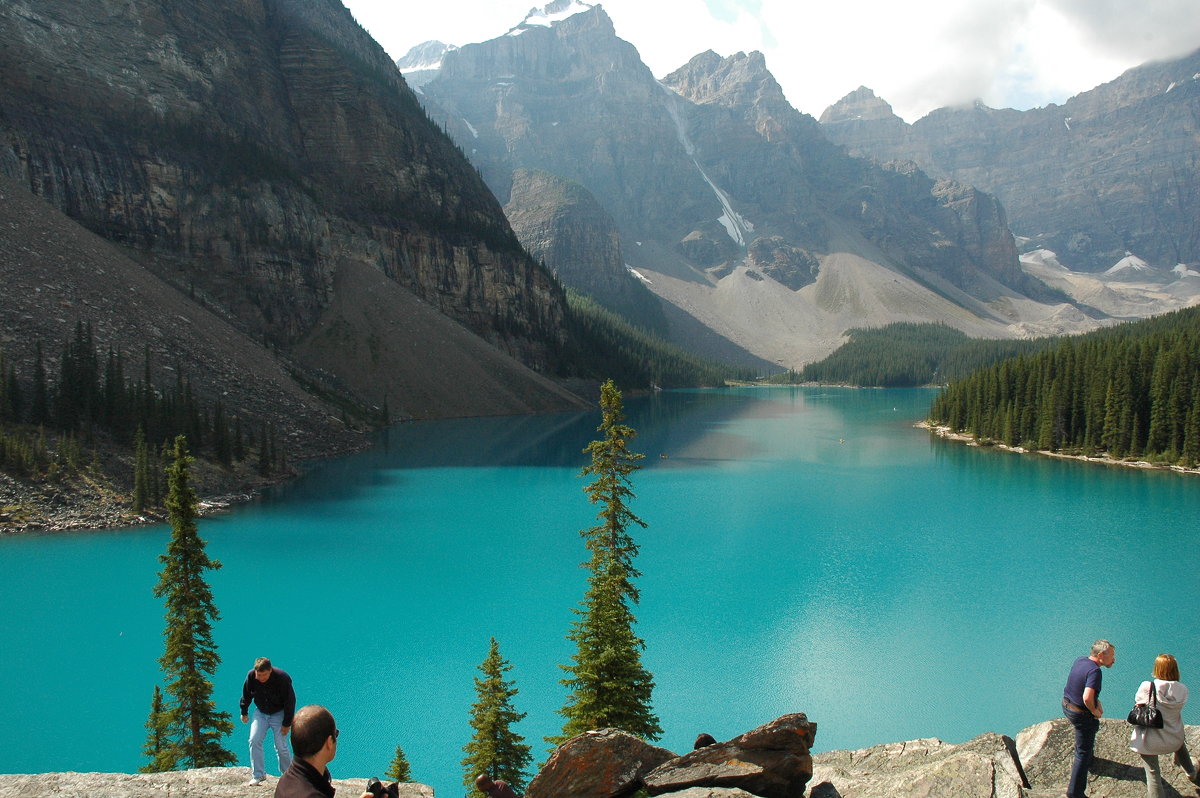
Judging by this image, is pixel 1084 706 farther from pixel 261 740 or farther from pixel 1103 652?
pixel 261 740

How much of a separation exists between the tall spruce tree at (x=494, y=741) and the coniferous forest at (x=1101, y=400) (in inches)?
2892

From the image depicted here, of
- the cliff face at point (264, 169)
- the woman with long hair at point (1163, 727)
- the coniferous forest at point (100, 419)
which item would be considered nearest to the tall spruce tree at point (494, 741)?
the woman with long hair at point (1163, 727)

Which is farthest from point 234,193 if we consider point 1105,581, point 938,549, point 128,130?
point 1105,581

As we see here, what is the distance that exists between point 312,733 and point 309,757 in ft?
0.61

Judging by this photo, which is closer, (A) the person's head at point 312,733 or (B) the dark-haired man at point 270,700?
(A) the person's head at point 312,733

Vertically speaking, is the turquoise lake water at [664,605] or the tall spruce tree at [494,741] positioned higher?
the tall spruce tree at [494,741]

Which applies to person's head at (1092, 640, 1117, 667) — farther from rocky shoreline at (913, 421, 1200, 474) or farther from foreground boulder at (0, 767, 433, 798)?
rocky shoreline at (913, 421, 1200, 474)

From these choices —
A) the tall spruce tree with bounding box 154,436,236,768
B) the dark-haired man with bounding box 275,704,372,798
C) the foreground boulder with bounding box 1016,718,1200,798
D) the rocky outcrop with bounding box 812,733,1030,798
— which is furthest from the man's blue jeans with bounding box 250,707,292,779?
the foreground boulder with bounding box 1016,718,1200,798

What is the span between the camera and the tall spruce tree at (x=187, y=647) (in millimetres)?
16938

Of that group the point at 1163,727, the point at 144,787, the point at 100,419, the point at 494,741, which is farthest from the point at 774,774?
the point at 100,419

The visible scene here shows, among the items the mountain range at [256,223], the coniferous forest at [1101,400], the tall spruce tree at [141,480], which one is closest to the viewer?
the tall spruce tree at [141,480]

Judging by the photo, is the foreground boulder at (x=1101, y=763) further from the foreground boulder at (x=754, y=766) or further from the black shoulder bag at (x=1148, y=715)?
the foreground boulder at (x=754, y=766)

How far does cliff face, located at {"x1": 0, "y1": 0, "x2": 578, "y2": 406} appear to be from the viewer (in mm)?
87875

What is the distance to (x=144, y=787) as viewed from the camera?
971cm
